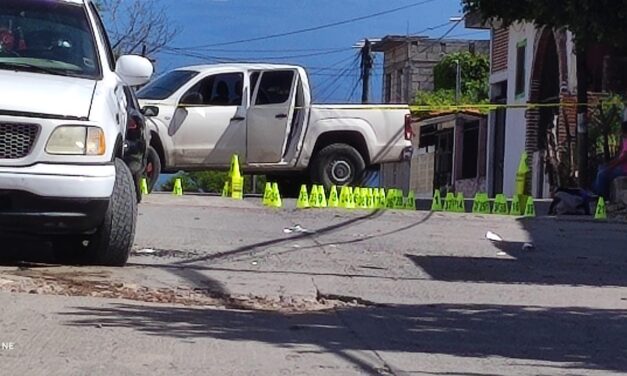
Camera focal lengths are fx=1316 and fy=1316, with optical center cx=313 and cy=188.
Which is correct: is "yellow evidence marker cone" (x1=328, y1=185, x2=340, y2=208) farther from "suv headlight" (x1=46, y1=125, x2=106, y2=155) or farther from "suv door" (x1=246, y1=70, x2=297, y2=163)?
"suv headlight" (x1=46, y1=125, x2=106, y2=155)

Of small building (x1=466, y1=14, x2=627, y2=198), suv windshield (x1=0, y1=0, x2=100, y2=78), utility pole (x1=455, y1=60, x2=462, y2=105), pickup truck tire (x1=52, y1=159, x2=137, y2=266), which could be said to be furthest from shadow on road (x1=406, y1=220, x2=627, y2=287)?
utility pole (x1=455, y1=60, x2=462, y2=105)

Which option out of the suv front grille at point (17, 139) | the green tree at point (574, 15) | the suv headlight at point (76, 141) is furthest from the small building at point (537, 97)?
the suv front grille at point (17, 139)

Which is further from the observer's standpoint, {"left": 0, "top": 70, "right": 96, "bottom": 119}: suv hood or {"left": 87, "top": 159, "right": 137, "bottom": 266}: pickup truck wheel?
{"left": 87, "top": 159, "right": 137, "bottom": 266}: pickup truck wheel

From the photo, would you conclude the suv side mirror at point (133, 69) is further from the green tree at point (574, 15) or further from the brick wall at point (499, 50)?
the brick wall at point (499, 50)

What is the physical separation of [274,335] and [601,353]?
1.90 m

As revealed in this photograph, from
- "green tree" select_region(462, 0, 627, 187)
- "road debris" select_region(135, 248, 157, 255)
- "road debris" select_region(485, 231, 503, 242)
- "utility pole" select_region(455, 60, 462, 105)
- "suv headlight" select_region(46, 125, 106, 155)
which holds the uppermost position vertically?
"utility pole" select_region(455, 60, 462, 105)

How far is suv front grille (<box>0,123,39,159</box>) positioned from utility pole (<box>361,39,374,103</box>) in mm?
40601

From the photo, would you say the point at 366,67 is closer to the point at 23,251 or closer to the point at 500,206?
the point at 500,206

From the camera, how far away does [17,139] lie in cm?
874

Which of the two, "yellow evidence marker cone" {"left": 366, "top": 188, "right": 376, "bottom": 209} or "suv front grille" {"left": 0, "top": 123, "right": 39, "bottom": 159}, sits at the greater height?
"suv front grille" {"left": 0, "top": 123, "right": 39, "bottom": 159}

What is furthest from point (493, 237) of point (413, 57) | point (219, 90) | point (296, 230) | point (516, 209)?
point (413, 57)

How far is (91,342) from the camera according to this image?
6918 mm

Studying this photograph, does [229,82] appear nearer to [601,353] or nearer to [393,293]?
[393,293]

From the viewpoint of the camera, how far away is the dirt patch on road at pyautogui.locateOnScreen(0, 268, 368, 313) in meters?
8.67
